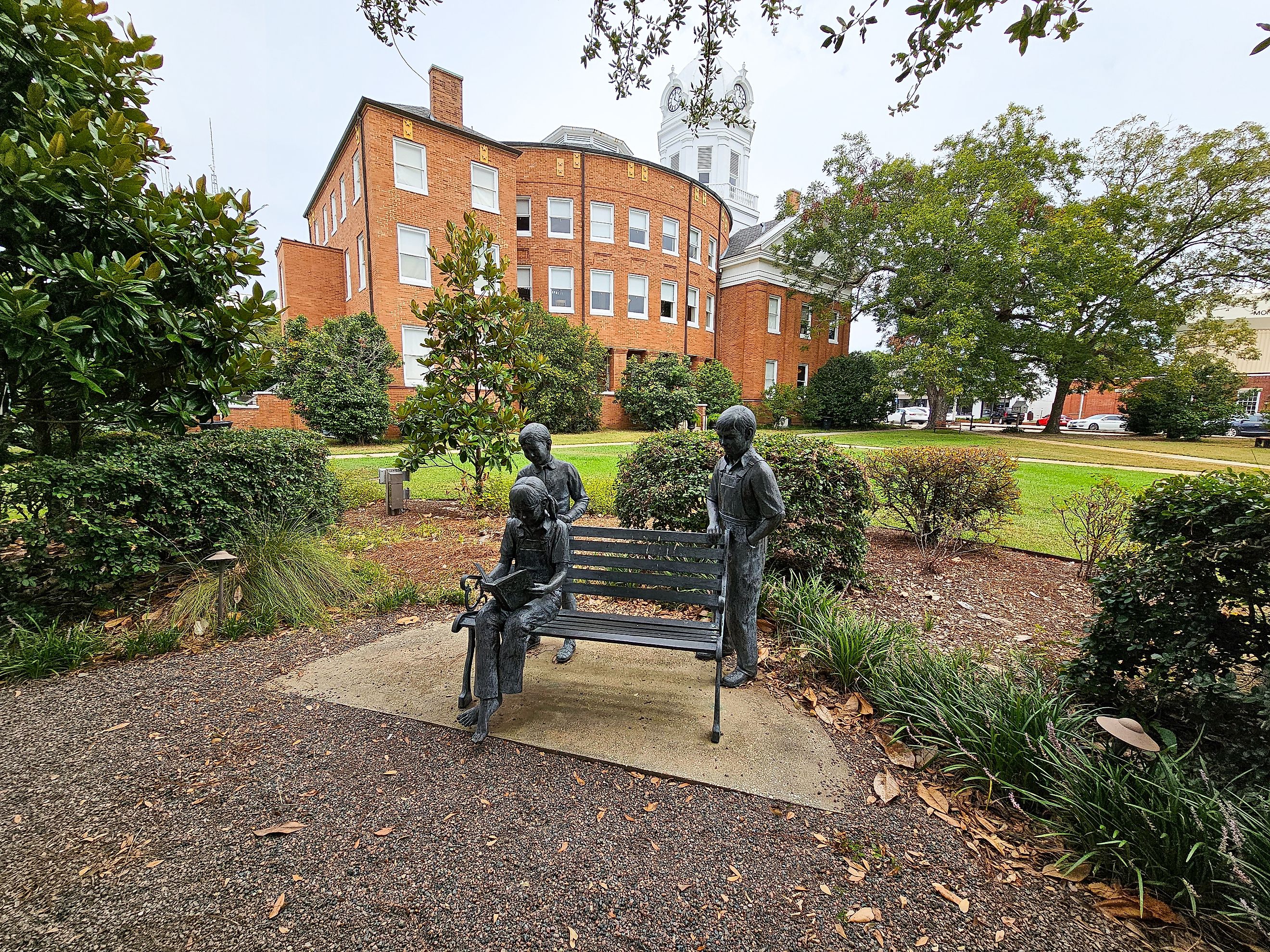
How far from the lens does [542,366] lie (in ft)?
25.8

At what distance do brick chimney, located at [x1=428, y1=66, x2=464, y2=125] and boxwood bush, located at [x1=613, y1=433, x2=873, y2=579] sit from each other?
2133cm

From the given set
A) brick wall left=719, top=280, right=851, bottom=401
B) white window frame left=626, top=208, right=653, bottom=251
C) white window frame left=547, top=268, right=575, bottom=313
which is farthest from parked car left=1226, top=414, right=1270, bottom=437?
white window frame left=547, top=268, right=575, bottom=313

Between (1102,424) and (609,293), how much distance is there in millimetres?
37900

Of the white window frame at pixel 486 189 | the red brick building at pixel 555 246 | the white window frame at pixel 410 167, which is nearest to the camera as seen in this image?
the white window frame at pixel 410 167

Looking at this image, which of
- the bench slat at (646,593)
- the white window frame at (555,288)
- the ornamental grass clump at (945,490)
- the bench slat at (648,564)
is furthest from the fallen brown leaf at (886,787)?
the white window frame at (555,288)

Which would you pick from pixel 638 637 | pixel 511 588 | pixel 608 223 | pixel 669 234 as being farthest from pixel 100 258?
pixel 669 234

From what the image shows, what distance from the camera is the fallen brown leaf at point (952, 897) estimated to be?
1.92 metres

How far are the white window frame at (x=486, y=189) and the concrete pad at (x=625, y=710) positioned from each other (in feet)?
70.2

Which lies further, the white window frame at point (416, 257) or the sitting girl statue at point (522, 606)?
the white window frame at point (416, 257)

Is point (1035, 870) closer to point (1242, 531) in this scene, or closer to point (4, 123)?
point (1242, 531)

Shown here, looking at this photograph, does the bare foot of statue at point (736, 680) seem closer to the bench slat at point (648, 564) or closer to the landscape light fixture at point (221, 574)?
the bench slat at point (648, 564)

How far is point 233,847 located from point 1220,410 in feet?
131

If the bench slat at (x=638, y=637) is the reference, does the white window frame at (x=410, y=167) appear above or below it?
above

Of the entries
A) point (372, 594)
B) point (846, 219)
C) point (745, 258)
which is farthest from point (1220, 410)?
point (372, 594)
